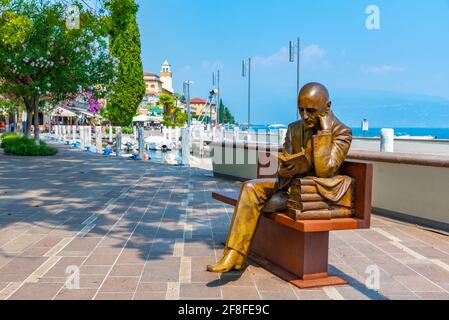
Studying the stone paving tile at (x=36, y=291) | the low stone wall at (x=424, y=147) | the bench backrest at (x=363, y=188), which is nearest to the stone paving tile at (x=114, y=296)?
the stone paving tile at (x=36, y=291)

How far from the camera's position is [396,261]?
15.6 feet

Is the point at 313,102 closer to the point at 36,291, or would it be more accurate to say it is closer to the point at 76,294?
the point at 76,294

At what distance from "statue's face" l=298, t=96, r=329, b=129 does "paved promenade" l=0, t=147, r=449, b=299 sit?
1.49 m

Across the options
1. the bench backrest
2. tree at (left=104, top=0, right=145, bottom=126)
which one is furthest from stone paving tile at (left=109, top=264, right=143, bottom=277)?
tree at (left=104, top=0, right=145, bottom=126)

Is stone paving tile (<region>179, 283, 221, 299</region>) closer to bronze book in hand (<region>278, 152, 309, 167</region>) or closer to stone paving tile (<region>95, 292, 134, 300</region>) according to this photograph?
stone paving tile (<region>95, 292, 134, 300</region>)

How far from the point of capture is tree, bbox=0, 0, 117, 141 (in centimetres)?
1534

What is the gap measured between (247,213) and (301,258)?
64 cm

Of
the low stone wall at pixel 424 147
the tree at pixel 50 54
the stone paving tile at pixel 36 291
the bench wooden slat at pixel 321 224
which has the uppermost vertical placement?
the tree at pixel 50 54

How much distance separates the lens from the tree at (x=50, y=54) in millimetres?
15344

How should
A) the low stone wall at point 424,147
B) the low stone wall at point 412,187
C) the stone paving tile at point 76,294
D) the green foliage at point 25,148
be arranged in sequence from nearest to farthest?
1. the stone paving tile at point 76,294
2. the low stone wall at point 412,187
3. the low stone wall at point 424,147
4. the green foliage at point 25,148

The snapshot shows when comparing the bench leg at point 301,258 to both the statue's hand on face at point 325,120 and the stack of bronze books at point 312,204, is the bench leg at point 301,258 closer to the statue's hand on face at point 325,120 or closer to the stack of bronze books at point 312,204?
the stack of bronze books at point 312,204

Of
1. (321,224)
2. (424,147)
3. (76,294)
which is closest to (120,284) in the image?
(76,294)

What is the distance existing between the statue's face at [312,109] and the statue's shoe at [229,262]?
1.34 meters
